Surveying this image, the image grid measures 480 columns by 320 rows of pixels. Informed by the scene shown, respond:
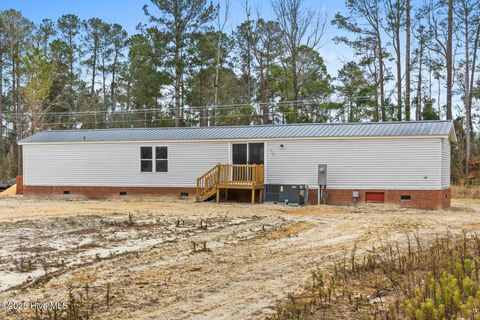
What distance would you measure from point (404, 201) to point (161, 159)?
9514mm

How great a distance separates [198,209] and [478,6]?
848 inches

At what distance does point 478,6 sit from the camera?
95.1 ft

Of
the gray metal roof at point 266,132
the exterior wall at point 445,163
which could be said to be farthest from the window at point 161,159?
the exterior wall at point 445,163

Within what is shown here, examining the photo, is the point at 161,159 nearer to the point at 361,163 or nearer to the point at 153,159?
the point at 153,159

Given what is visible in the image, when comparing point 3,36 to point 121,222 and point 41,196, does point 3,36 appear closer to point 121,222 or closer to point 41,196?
point 41,196

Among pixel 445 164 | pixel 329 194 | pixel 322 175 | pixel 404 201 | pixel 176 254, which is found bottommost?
pixel 176 254

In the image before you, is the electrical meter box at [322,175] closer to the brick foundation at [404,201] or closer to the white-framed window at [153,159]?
the brick foundation at [404,201]

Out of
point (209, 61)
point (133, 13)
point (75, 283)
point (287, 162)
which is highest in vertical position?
point (133, 13)

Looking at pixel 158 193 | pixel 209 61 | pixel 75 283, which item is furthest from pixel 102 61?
pixel 75 283

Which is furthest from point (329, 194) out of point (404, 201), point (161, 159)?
point (161, 159)

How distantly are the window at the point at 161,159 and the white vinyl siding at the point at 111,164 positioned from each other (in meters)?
0.17

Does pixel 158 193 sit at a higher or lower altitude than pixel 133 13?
lower

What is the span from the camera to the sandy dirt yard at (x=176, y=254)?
5.80 m

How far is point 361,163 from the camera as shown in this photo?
60.2 feet
